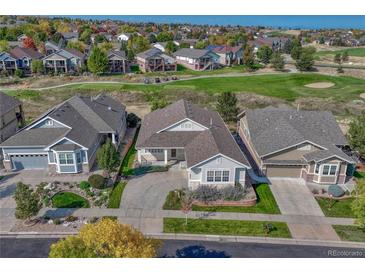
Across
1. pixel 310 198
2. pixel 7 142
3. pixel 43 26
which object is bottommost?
pixel 310 198

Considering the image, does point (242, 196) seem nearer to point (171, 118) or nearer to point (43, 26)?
point (171, 118)

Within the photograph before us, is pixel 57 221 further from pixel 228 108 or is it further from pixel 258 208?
pixel 228 108

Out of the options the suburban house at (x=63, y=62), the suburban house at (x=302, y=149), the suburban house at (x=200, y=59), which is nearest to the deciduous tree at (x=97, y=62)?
the suburban house at (x=63, y=62)

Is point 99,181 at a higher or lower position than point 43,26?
lower

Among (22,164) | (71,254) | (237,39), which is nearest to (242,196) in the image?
(71,254)

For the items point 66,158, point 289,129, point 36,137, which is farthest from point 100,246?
point 289,129

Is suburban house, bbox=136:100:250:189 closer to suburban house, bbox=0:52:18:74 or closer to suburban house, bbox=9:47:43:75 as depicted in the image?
suburban house, bbox=9:47:43:75
